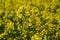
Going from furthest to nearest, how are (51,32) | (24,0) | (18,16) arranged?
1. (24,0)
2. (18,16)
3. (51,32)

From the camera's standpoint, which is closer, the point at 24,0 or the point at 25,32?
the point at 25,32

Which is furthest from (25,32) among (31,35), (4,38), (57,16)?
(57,16)

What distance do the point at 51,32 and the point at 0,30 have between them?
2.67 feet

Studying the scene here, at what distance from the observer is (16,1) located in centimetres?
445

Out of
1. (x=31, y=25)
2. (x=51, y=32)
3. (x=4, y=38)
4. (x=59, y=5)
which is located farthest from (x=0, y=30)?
(x=59, y=5)

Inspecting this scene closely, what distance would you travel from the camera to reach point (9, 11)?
4250 mm

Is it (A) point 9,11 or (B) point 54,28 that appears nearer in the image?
(B) point 54,28

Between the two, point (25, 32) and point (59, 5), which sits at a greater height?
point (59, 5)

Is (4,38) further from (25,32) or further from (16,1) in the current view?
(16,1)

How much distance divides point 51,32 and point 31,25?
33cm

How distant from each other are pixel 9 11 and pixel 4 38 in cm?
58

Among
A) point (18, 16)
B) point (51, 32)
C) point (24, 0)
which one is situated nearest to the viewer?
point (51, 32)

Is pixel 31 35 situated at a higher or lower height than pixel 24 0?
lower

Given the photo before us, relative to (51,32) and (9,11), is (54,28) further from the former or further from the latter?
(9,11)
